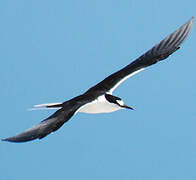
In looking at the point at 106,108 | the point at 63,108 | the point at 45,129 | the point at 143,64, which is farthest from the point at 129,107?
the point at 45,129

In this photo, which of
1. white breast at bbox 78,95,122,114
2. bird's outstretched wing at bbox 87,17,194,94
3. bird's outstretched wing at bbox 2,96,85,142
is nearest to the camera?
bird's outstretched wing at bbox 2,96,85,142

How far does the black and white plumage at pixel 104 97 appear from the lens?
261 centimetres

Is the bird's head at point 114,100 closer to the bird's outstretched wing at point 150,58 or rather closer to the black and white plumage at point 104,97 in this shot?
the black and white plumage at point 104,97

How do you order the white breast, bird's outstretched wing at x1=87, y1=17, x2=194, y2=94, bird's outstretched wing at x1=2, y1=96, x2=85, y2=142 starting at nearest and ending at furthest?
bird's outstretched wing at x1=2, y1=96, x2=85, y2=142 < the white breast < bird's outstretched wing at x1=87, y1=17, x2=194, y2=94

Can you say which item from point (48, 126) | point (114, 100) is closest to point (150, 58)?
point (114, 100)

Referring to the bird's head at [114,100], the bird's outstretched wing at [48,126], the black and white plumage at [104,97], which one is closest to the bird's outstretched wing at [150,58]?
the black and white plumage at [104,97]

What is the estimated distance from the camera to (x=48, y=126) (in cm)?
262

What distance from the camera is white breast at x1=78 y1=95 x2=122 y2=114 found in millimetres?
3234

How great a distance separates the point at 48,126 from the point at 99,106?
718 mm

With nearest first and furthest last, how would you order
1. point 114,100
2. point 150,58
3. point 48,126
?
point 48,126 → point 114,100 → point 150,58

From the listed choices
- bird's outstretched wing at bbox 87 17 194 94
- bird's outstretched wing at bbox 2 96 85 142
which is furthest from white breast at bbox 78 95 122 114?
bird's outstretched wing at bbox 2 96 85 142

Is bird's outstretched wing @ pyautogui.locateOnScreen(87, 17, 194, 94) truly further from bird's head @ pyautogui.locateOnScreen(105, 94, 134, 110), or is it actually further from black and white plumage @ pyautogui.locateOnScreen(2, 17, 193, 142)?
bird's head @ pyautogui.locateOnScreen(105, 94, 134, 110)

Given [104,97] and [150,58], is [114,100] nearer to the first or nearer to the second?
[104,97]

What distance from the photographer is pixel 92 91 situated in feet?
11.3
